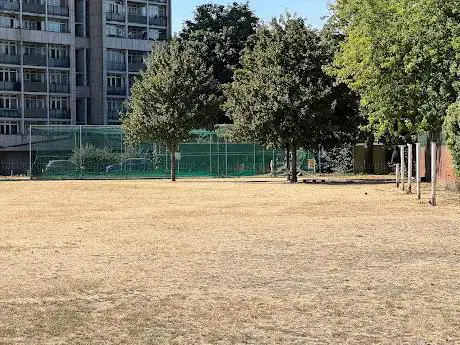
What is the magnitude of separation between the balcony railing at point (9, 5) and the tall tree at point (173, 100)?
38.5 metres

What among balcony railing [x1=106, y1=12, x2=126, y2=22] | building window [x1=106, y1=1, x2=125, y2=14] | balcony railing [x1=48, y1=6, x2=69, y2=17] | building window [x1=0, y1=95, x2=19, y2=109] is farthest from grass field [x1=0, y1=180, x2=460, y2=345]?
building window [x1=106, y1=1, x2=125, y2=14]

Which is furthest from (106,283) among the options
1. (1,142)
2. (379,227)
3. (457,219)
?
(1,142)

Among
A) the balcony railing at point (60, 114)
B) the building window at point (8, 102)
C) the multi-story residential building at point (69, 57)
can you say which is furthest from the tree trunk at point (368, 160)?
the building window at point (8, 102)

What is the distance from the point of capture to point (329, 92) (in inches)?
1634

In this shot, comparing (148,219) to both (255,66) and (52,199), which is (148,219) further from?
(255,66)

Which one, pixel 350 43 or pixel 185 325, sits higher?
pixel 350 43

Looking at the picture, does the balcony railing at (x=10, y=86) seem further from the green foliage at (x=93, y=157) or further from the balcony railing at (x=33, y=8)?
the green foliage at (x=93, y=157)

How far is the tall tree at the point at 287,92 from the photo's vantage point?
4153cm

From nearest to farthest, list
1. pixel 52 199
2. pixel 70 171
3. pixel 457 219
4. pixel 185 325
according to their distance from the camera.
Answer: pixel 185 325 → pixel 457 219 → pixel 52 199 → pixel 70 171

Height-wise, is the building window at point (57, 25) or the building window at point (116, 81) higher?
the building window at point (57, 25)

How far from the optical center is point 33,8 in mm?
84125

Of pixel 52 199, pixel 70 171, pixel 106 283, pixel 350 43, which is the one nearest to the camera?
pixel 106 283

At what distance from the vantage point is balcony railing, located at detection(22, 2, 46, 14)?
83.3 meters

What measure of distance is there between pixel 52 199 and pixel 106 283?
66.4 feet
